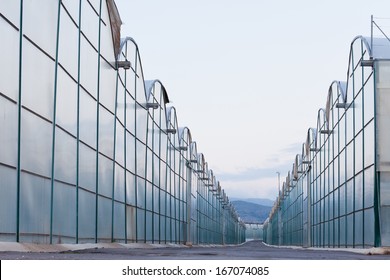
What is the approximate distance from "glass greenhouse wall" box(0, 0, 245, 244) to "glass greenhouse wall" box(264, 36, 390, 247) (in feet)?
38.2

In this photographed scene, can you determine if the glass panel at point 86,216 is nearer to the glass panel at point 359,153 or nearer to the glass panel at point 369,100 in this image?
the glass panel at point 369,100

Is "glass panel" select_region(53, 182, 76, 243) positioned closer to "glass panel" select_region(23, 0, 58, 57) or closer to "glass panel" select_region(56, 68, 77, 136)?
"glass panel" select_region(56, 68, 77, 136)

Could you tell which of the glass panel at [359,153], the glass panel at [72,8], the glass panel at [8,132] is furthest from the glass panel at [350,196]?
the glass panel at [8,132]

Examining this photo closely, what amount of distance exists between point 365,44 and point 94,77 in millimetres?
13609

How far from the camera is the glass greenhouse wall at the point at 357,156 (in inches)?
1293

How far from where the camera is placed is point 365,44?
3622 centimetres

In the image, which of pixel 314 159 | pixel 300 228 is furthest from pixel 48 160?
pixel 300 228

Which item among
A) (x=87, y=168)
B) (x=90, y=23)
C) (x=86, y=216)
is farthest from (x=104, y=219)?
(x=90, y=23)

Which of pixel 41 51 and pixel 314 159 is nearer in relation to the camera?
pixel 41 51

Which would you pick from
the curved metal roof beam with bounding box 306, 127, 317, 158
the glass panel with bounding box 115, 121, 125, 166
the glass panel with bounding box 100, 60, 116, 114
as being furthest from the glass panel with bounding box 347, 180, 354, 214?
the curved metal roof beam with bounding box 306, 127, 317, 158

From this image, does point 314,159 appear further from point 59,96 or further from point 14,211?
point 14,211

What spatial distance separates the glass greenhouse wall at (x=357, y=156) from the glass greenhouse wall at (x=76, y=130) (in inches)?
459

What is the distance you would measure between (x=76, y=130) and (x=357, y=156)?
16.1 metres

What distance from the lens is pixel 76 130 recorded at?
2808cm
